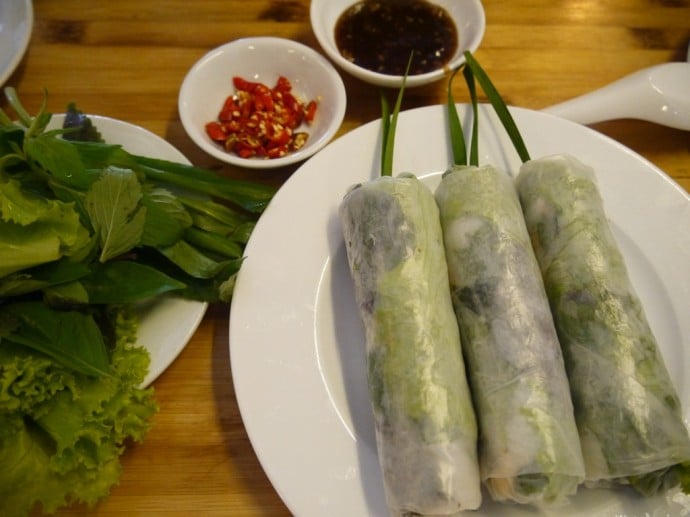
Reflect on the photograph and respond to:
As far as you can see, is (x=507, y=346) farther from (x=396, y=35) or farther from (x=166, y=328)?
(x=396, y=35)

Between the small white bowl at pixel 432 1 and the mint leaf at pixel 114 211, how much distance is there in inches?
38.8

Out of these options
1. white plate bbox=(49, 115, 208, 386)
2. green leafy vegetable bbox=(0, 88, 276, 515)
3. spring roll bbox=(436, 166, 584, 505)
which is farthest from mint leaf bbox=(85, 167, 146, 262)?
spring roll bbox=(436, 166, 584, 505)

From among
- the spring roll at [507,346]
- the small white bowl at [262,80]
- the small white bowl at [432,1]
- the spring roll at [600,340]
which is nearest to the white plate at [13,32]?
the small white bowl at [262,80]

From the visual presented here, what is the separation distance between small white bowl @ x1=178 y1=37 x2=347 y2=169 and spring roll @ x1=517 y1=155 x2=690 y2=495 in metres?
0.79

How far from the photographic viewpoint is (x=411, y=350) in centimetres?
133

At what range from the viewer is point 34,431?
136 cm

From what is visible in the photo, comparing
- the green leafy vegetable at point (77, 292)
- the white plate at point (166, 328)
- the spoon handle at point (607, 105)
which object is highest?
the spoon handle at point (607, 105)

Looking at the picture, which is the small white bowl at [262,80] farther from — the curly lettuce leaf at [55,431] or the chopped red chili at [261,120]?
the curly lettuce leaf at [55,431]

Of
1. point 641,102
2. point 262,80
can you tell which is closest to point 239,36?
point 262,80

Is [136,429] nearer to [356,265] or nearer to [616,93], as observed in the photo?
[356,265]

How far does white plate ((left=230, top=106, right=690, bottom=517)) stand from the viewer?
135 cm

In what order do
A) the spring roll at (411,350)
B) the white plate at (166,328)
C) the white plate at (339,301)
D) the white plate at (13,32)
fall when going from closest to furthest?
the spring roll at (411,350) < the white plate at (339,301) < the white plate at (166,328) < the white plate at (13,32)

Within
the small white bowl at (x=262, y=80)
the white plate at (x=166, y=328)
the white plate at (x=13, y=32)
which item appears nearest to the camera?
the white plate at (x=166, y=328)

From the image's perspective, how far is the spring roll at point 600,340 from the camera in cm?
127
